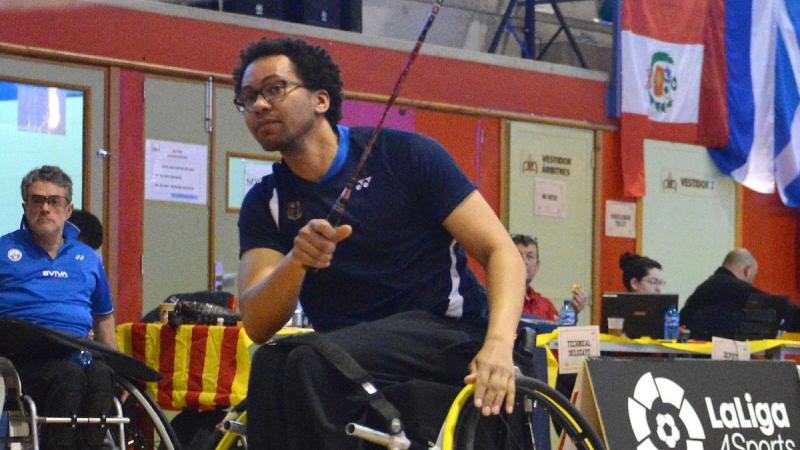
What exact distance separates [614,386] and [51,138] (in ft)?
13.2

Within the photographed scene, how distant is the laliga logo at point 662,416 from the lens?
17.6 feet

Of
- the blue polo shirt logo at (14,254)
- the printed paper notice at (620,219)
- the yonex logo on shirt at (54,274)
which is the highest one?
the printed paper notice at (620,219)

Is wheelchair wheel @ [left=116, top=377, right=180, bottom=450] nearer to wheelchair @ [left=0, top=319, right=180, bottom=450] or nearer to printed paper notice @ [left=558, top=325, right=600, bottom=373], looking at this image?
wheelchair @ [left=0, top=319, right=180, bottom=450]

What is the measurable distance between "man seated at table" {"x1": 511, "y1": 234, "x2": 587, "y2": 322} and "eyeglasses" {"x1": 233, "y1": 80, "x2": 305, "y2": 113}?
4.77 m

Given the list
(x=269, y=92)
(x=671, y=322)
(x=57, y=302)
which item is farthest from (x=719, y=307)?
(x=269, y=92)

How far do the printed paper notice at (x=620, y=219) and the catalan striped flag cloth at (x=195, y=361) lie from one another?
516 centimetres

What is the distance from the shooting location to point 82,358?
228 inches

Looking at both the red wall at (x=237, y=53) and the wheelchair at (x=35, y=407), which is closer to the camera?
the wheelchair at (x=35, y=407)

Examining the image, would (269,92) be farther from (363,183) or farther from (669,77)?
(669,77)

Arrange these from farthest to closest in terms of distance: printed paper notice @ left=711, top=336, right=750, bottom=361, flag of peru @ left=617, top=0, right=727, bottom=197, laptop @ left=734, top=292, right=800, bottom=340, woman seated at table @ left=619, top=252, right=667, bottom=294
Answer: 1. flag of peru @ left=617, top=0, right=727, bottom=197
2. woman seated at table @ left=619, top=252, right=667, bottom=294
3. laptop @ left=734, top=292, right=800, bottom=340
4. printed paper notice @ left=711, top=336, right=750, bottom=361

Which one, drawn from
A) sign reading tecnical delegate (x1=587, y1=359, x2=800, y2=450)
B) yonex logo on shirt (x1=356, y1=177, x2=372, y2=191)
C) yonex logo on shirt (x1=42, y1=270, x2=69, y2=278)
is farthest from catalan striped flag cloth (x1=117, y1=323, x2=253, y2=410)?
yonex logo on shirt (x1=356, y1=177, x2=372, y2=191)

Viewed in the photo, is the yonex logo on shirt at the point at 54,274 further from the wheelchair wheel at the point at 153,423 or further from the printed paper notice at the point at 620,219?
the printed paper notice at the point at 620,219

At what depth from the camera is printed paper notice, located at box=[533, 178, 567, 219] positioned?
10.6m

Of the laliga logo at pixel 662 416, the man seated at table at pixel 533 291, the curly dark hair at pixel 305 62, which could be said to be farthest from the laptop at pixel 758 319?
the curly dark hair at pixel 305 62
